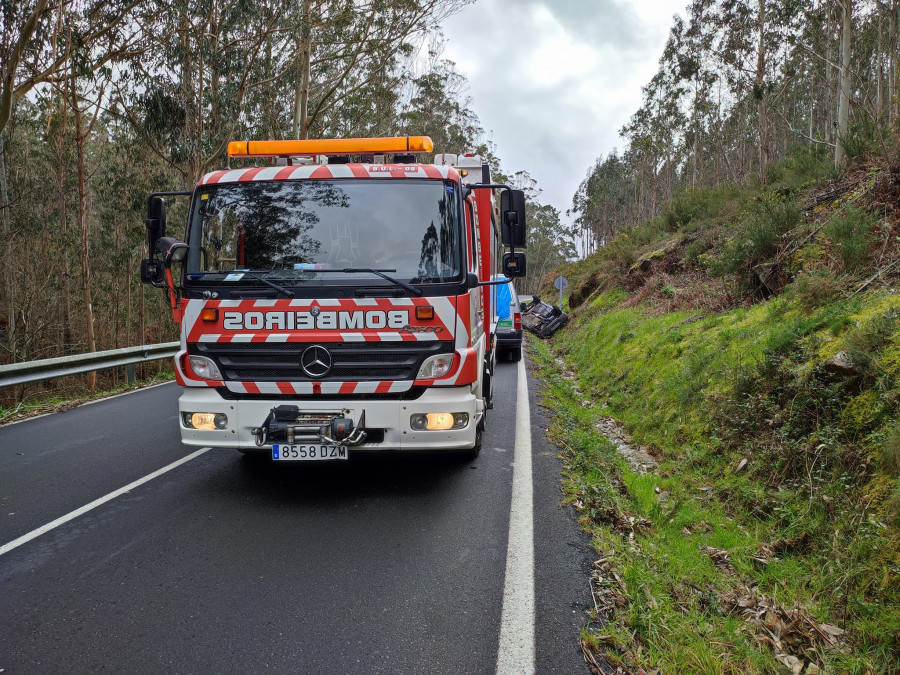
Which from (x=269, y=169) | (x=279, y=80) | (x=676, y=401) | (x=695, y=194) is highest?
(x=279, y=80)

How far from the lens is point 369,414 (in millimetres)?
4414

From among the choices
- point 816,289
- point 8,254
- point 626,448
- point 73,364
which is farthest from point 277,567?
point 8,254

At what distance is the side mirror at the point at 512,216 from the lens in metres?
5.12

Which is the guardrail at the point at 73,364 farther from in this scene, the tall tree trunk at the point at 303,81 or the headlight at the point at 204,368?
the tall tree trunk at the point at 303,81

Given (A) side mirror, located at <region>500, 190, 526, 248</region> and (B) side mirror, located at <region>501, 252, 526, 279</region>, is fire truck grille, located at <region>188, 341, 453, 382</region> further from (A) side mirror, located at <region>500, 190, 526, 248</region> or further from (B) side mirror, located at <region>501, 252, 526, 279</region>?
(B) side mirror, located at <region>501, 252, 526, 279</region>

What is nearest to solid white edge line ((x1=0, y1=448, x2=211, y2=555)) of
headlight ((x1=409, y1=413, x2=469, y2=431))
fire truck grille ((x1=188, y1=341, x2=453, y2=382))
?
fire truck grille ((x1=188, y1=341, x2=453, y2=382))

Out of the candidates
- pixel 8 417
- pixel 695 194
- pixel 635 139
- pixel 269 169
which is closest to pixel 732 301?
pixel 269 169

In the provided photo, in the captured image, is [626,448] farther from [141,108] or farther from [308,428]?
[141,108]

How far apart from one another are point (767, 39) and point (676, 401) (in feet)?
104

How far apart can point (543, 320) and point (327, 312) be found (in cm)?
1773

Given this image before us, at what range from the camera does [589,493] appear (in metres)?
4.84

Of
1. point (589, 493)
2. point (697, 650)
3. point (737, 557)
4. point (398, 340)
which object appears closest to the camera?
point (697, 650)

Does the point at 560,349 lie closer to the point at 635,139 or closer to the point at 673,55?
the point at 673,55

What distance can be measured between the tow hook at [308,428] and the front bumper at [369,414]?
0.04m
